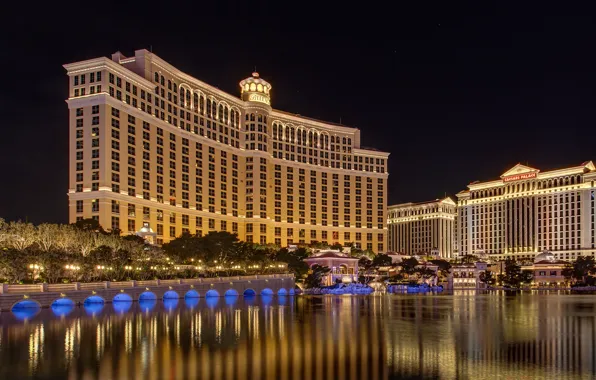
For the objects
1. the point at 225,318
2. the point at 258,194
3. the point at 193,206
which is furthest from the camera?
the point at 258,194

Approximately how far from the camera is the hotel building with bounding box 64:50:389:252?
117750mm

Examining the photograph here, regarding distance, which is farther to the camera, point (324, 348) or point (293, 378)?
point (324, 348)

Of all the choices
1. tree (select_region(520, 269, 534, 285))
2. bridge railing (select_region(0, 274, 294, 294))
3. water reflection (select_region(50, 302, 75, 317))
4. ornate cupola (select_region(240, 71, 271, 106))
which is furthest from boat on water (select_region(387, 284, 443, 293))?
water reflection (select_region(50, 302, 75, 317))

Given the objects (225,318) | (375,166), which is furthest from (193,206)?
(225,318)

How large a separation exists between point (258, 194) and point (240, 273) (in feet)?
153

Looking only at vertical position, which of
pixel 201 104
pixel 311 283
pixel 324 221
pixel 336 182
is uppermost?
pixel 201 104

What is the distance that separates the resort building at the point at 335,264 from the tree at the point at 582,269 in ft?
213

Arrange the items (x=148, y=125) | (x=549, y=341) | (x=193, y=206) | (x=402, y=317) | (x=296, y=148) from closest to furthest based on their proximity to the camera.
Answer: (x=549, y=341) < (x=402, y=317) < (x=148, y=125) < (x=193, y=206) < (x=296, y=148)

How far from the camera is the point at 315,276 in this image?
141 metres

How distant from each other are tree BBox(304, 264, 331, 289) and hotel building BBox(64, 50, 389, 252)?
77.3 feet

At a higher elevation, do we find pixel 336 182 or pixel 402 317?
pixel 336 182

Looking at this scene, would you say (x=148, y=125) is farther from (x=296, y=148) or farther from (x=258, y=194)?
(x=296, y=148)

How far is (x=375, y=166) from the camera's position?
193m

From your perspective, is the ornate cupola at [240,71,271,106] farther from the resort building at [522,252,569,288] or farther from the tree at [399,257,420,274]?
the resort building at [522,252,569,288]
